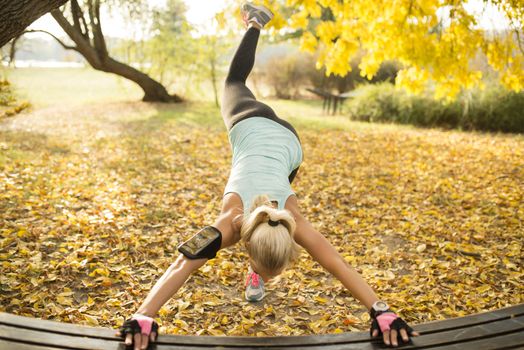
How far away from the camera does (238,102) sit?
135 inches

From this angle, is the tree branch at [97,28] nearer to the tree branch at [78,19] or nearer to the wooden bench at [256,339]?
the tree branch at [78,19]

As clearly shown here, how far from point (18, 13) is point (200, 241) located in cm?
203

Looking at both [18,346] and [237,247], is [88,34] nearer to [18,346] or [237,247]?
[237,247]

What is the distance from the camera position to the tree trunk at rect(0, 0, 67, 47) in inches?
110

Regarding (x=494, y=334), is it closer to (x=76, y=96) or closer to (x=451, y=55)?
(x=451, y=55)

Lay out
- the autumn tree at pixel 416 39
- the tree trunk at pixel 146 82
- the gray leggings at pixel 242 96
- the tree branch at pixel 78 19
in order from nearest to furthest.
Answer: the gray leggings at pixel 242 96
the autumn tree at pixel 416 39
the tree branch at pixel 78 19
the tree trunk at pixel 146 82

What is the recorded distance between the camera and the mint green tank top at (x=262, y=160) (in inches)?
100

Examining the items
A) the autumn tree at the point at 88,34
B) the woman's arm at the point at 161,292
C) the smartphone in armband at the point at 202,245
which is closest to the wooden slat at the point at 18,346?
the woman's arm at the point at 161,292

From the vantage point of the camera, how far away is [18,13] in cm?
285

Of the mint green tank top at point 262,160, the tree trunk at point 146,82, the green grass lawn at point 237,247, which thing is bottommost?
the green grass lawn at point 237,247

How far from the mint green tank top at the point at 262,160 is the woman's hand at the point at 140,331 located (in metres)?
0.78

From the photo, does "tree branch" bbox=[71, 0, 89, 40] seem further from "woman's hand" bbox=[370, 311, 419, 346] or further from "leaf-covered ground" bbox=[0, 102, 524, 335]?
"woman's hand" bbox=[370, 311, 419, 346]

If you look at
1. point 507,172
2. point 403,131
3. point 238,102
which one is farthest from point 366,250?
point 403,131

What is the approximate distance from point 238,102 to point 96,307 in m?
1.89
